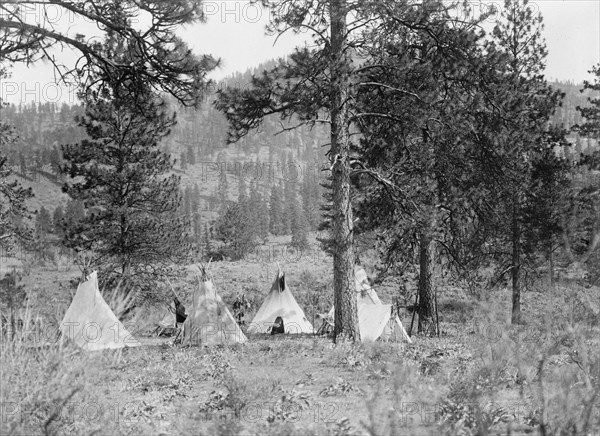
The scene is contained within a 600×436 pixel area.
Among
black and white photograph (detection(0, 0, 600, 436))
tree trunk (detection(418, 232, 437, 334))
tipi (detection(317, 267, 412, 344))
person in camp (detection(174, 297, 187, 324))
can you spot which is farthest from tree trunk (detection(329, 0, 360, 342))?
person in camp (detection(174, 297, 187, 324))

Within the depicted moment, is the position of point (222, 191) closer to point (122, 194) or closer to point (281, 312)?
point (122, 194)

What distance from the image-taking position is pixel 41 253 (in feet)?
197

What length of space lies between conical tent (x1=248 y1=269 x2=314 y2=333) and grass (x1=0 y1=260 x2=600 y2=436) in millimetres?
10316

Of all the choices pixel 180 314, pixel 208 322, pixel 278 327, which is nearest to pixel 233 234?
pixel 278 327

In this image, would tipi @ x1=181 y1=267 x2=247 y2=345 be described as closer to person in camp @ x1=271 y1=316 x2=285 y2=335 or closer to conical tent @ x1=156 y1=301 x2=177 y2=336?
person in camp @ x1=271 y1=316 x2=285 y2=335

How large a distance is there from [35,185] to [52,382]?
12670 cm

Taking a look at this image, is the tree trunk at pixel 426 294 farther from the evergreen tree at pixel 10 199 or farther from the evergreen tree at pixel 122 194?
the evergreen tree at pixel 10 199

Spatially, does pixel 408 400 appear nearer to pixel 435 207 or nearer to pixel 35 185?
pixel 435 207

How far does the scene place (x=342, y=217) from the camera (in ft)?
32.1

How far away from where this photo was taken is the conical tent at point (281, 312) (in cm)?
1894

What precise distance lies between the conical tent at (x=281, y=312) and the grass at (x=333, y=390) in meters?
10.3

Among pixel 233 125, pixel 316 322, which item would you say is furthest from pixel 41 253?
pixel 233 125

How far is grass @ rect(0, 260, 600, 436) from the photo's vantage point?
404 centimetres

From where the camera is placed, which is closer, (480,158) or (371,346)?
(371,346)
